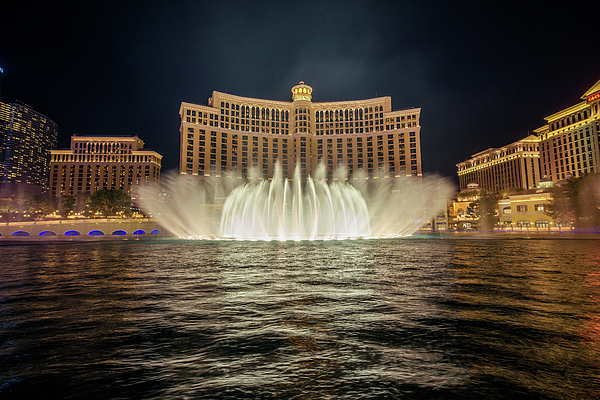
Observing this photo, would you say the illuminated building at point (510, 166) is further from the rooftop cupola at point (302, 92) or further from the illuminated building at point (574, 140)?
the rooftop cupola at point (302, 92)

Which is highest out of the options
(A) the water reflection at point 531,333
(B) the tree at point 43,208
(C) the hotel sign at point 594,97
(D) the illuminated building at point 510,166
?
(C) the hotel sign at point 594,97

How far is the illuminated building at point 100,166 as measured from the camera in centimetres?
14625

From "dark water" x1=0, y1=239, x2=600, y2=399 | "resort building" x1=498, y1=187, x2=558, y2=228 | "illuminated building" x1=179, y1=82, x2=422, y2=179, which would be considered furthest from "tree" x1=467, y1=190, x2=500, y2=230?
"dark water" x1=0, y1=239, x2=600, y2=399

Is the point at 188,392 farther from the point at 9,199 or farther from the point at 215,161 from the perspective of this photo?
the point at 9,199

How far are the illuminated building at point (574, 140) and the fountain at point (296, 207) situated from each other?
129 ft

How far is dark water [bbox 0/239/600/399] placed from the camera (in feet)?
13.5

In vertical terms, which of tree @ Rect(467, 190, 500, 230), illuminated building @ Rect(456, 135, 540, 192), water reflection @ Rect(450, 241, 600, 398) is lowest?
water reflection @ Rect(450, 241, 600, 398)

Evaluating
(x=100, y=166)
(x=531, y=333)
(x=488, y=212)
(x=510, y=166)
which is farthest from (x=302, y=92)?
(x=531, y=333)

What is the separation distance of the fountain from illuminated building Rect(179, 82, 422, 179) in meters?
4.67

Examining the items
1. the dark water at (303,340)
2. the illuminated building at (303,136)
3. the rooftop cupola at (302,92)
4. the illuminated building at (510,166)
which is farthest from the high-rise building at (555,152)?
the dark water at (303,340)

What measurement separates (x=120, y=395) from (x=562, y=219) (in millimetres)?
76929

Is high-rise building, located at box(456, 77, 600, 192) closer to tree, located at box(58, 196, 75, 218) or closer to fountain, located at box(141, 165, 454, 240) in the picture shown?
fountain, located at box(141, 165, 454, 240)

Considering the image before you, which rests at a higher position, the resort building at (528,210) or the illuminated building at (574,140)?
the illuminated building at (574,140)

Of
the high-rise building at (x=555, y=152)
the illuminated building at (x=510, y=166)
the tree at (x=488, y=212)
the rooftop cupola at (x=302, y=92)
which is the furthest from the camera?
the illuminated building at (x=510, y=166)
